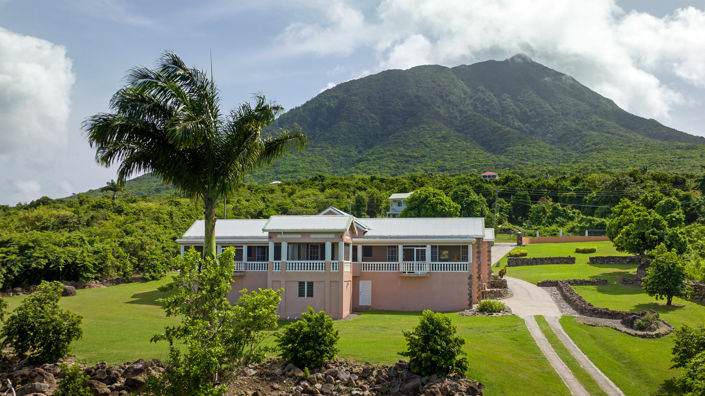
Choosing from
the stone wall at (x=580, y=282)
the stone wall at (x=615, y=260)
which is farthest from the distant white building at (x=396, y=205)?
the stone wall at (x=580, y=282)

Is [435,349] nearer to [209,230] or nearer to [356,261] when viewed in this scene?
[209,230]

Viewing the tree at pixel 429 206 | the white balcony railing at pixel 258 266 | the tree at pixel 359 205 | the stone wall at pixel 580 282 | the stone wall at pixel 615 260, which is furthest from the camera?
the tree at pixel 359 205

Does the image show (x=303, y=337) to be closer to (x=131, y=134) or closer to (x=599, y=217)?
(x=131, y=134)

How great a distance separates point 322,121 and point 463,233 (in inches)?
5679

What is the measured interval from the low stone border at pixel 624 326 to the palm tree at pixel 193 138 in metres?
16.4

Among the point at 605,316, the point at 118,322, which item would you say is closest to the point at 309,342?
the point at 118,322

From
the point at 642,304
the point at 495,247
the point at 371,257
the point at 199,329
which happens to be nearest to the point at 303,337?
the point at 199,329

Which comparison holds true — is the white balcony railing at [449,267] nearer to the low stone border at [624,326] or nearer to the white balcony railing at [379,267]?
the white balcony railing at [379,267]

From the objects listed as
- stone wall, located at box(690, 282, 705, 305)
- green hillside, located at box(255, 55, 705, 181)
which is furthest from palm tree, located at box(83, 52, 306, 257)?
green hillside, located at box(255, 55, 705, 181)

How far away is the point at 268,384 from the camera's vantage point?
16.2 m

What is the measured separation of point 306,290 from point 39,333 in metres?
13.7

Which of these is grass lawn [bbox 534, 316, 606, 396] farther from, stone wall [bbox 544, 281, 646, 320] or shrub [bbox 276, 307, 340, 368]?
shrub [bbox 276, 307, 340, 368]

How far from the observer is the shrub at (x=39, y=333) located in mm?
16969

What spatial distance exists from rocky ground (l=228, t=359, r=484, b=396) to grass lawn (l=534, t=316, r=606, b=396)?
347 cm
